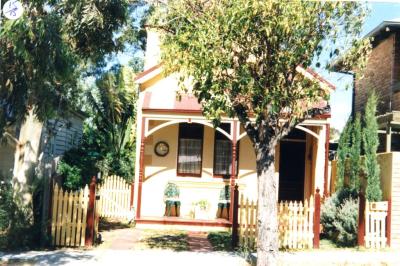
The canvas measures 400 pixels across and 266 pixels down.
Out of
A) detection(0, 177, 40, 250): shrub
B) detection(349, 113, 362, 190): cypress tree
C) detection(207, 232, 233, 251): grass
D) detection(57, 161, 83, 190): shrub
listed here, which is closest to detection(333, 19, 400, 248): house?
detection(349, 113, 362, 190): cypress tree

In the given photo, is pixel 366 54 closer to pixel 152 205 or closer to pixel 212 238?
pixel 212 238

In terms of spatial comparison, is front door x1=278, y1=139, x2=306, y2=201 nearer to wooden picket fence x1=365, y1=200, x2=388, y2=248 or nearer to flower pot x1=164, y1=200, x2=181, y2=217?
flower pot x1=164, y1=200, x2=181, y2=217

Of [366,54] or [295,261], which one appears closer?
[366,54]

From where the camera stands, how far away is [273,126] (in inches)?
384

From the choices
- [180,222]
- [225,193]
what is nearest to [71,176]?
[180,222]

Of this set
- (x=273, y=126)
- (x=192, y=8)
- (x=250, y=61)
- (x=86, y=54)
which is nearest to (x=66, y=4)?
(x=86, y=54)

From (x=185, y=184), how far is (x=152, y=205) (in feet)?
4.24

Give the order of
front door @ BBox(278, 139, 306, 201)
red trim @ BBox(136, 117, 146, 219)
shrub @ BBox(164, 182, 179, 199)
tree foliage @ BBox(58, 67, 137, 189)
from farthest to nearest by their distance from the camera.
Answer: tree foliage @ BBox(58, 67, 137, 189) < front door @ BBox(278, 139, 306, 201) < shrub @ BBox(164, 182, 179, 199) < red trim @ BBox(136, 117, 146, 219)

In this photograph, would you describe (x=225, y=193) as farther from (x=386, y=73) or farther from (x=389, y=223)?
(x=386, y=73)

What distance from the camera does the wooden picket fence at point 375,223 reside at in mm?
12148

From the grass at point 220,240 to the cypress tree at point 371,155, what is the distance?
3.58 metres

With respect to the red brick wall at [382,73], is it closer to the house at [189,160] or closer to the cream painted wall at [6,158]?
the house at [189,160]

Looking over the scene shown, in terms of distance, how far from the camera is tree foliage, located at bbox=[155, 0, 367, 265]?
344 inches

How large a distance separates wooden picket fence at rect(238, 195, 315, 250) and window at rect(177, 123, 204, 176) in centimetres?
495
